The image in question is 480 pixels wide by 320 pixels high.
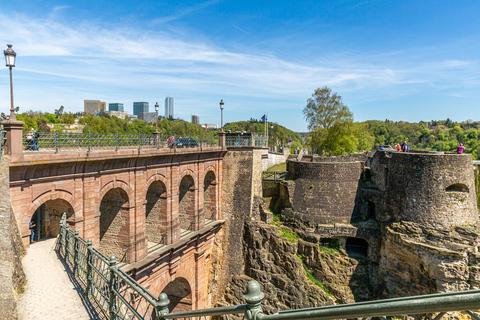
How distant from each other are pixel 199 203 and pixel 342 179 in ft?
33.3

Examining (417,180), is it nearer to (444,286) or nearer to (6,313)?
(444,286)

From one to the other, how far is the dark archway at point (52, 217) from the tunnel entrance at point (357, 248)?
1704 cm

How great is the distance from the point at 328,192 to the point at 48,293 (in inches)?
691

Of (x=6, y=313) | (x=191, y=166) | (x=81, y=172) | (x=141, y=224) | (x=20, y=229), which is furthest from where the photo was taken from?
(x=191, y=166)

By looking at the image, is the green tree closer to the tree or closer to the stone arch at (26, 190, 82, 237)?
the tree

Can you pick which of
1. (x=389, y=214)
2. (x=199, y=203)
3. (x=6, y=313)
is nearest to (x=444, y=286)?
(x=389, y=214)

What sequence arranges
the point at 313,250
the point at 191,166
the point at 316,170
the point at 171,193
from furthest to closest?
1. the point at 316,170
2. the point at 313,250
3. the point at 191,166
4. the point at 171,193

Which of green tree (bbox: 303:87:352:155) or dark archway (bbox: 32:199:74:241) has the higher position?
green tree (bbox: 303:87:352:155)

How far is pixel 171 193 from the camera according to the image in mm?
15961

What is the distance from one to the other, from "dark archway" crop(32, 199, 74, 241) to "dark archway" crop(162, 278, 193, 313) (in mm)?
9245

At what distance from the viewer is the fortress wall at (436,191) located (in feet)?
52.8

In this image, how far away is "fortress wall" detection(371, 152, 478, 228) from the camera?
52.8 feet

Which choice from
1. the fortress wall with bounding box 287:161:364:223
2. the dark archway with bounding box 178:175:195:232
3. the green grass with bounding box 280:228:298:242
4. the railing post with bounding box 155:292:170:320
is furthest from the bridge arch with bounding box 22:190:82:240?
the fortress wall with bounding box 287:161:364:223

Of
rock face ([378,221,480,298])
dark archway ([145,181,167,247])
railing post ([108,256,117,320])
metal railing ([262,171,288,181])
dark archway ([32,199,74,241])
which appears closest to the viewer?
railing post ([108,256,117,320])
